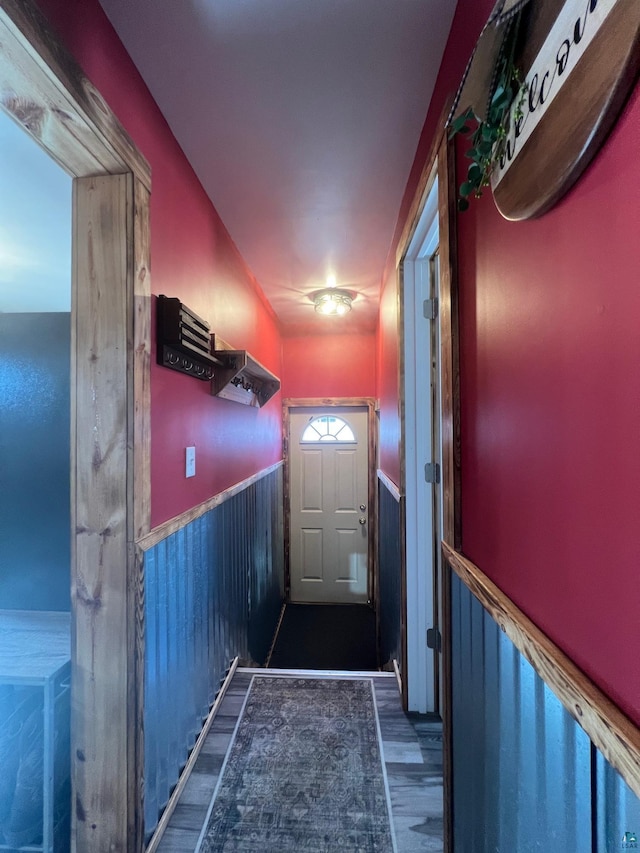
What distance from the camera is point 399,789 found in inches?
53.8

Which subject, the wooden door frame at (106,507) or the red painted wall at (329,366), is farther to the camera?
the red painted wall at (329,366)

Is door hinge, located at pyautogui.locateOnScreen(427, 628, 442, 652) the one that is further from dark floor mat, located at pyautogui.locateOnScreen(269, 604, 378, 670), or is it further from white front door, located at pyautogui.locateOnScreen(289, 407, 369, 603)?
white front door, located at pyautogui.locateOnScreen(289, 407, 369, 603)

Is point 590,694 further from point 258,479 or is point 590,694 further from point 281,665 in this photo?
point 281,665

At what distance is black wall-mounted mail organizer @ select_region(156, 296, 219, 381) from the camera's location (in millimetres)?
1262

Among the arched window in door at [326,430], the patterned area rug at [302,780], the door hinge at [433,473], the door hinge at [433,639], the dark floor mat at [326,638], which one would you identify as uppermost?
the arched window in door at [326,430]

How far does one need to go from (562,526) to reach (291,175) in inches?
67.6

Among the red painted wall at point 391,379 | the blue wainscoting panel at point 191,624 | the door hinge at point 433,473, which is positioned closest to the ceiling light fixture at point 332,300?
the red painted wall at point 391,379

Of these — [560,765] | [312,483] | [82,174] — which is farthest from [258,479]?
[560,765]

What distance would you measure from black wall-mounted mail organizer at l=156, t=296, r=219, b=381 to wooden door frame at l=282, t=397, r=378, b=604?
247cm

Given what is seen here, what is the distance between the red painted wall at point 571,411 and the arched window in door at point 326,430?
10.5 feet

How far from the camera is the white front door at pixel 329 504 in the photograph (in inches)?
156

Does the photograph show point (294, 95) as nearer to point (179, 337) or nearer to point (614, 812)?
point (179, 337)

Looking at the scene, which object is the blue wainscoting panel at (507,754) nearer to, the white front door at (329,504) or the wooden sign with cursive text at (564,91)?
the wooden sign with cursive text at (564,91)

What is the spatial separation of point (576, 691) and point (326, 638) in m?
3.23
